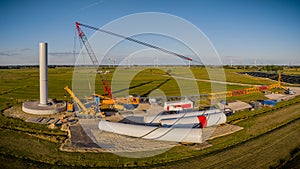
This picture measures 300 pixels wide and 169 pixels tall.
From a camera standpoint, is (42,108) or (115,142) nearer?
(115,142)

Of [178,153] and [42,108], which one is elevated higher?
[42,108]

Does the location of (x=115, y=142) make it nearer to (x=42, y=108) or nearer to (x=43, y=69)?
(x=42, y=108)

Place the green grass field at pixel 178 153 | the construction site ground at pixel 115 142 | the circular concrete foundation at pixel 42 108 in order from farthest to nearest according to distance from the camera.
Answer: the circular concrete foundation at pixel 42 108 → the construction site ground at pixel 115 142 → the green grass field at pixel 178 153

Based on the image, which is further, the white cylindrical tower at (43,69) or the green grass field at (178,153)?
the white cylindrical tower at (43,69)

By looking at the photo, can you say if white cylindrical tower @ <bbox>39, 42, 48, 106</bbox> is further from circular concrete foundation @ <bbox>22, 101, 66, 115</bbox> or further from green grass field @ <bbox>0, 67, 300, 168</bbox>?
green grass field @ <bbox>0, 67, 300, 168</bbox>

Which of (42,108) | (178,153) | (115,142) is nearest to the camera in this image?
(178,153)

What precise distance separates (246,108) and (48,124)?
843 inches

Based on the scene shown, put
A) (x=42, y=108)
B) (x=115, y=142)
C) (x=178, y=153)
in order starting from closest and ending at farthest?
(x=178, y=153) → (x=115, y=142) → (x=42, y=108)

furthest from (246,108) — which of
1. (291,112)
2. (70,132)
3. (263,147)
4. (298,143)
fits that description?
(70,132)

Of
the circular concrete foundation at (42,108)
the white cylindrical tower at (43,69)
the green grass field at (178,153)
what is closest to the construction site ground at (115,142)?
the green grass field at (178,153)

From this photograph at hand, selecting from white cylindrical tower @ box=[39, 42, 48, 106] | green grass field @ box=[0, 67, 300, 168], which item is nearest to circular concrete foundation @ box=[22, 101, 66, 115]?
white cylindrical tower @ box=[39, 42, 48, 106]

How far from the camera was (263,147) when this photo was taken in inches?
588

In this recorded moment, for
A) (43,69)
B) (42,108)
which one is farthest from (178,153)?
(43,69)

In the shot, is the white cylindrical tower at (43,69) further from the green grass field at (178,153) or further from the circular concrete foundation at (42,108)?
the green grass field at (178,153)
